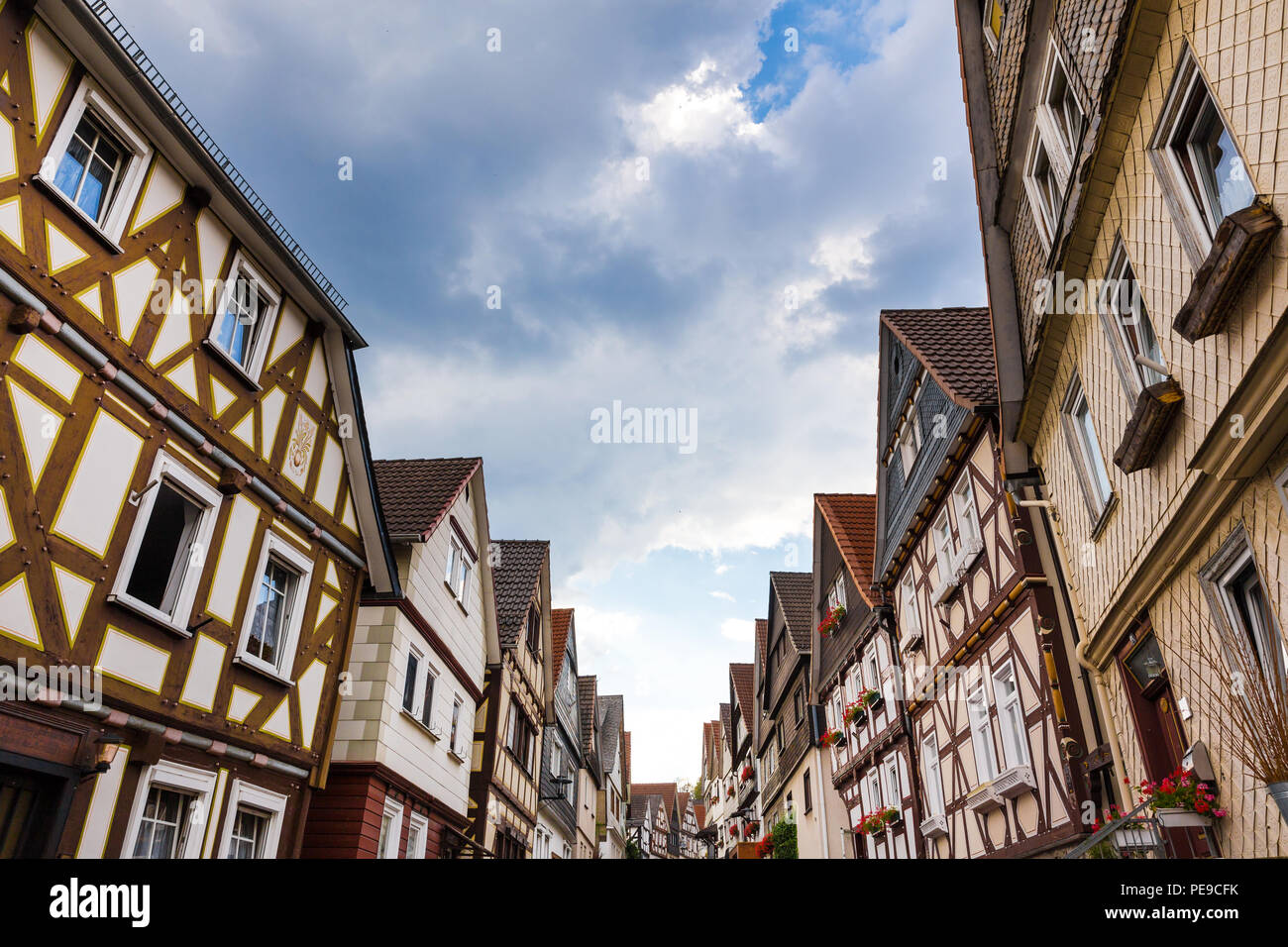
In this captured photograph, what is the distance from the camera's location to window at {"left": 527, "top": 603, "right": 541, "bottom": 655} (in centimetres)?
2258

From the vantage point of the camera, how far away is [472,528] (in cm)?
1730

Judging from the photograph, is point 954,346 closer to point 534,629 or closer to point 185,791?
point 185,791

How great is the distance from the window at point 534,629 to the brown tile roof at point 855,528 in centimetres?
826

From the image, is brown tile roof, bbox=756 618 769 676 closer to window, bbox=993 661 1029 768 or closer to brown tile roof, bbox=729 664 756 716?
brown tile roof, bbox=729 664 756 716

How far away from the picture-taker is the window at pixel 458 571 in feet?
51.9

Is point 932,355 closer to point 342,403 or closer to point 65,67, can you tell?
point 342,403

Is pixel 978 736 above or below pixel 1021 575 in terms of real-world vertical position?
below

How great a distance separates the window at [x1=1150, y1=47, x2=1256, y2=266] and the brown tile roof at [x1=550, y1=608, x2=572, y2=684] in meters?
23.0

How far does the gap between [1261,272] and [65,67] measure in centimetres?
934

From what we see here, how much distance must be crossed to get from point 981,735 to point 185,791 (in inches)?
417

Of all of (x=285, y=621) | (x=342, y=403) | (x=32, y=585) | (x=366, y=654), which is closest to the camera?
(x=32, y=585)

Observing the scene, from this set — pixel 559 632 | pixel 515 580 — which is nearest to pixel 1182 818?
pixel 515 580

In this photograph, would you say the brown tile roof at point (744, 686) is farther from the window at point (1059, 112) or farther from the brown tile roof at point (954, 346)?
the window at point (1059, 112)

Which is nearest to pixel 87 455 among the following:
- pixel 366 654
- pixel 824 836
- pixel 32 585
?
pixel 32 585
